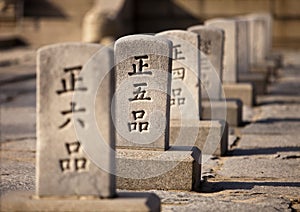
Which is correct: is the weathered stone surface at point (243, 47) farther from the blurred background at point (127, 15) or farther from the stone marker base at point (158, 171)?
the blurred background at point (127, 15)

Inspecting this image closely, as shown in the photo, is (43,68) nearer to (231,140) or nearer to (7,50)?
(231,140)

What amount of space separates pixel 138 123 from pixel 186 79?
1537mm

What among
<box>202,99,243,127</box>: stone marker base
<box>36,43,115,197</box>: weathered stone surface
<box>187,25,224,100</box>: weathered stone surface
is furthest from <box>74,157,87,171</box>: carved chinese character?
<box>187,25,224,100</box>: weathered stone surface

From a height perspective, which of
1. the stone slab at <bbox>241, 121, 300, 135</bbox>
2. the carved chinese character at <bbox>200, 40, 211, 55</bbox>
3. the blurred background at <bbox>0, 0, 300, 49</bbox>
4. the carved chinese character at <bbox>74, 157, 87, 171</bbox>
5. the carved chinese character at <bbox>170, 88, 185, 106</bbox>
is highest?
the blurred background at <bbox>0, 0, 300, 49</bbox>

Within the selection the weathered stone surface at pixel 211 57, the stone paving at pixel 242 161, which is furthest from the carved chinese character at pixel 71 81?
the weathered stone surface at pixel 211 57

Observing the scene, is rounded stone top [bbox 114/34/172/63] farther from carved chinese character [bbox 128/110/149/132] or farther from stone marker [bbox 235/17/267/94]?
stone marker [bbox 235/17/267/94]

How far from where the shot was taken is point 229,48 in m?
12.7

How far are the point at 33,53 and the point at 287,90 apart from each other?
28.8 feet

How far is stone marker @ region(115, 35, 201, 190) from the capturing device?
695 centimetres

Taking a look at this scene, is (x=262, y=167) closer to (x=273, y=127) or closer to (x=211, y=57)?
(x=211, y=57)

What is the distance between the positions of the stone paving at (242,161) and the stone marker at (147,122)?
0.19m

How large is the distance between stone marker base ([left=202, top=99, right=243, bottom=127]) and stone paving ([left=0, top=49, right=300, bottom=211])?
151mm

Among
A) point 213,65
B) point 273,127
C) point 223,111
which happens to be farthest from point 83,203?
point 273,127

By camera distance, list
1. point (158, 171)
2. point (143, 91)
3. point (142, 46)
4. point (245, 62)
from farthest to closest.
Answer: point (245, 62) → point (143, 91) → point (142, 46) → point (158, 171)
